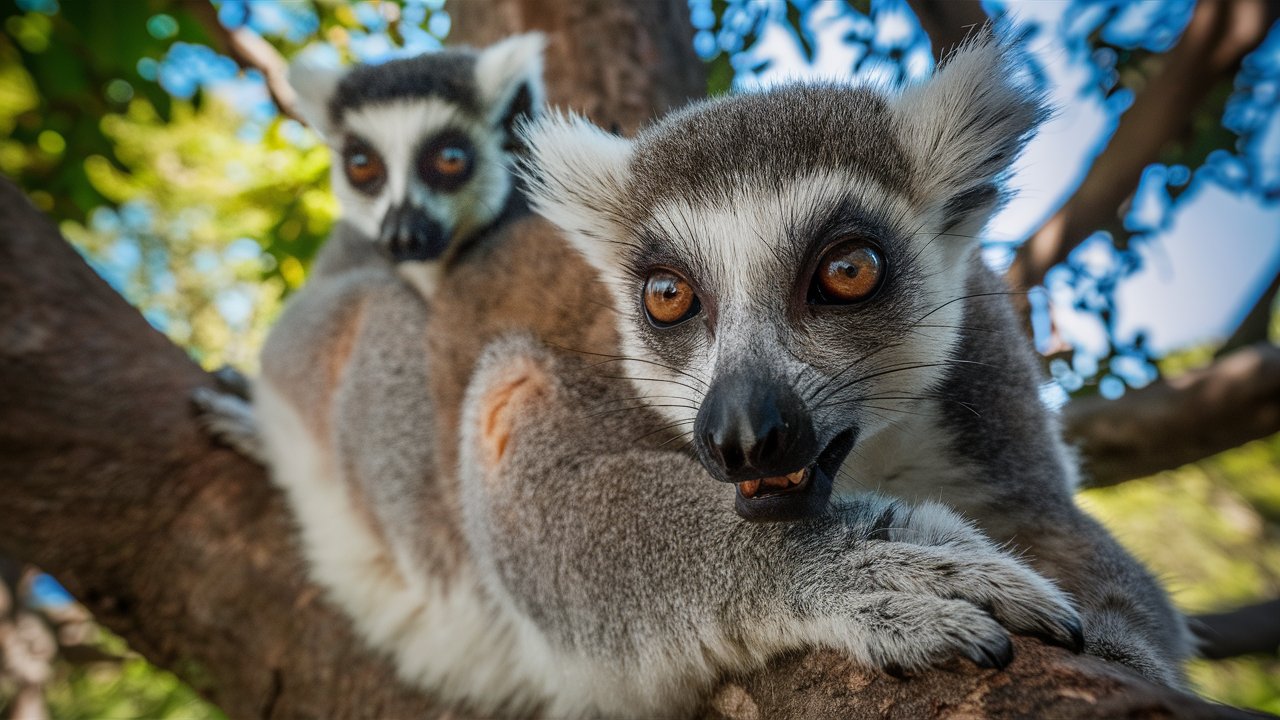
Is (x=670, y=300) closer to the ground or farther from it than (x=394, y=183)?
closer to the ground

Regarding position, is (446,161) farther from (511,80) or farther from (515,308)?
(515,308)

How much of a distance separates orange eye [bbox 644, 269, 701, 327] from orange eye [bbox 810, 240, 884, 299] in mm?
324

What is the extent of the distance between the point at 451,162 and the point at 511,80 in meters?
0.49

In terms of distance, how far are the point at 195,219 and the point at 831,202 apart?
32.1 feet

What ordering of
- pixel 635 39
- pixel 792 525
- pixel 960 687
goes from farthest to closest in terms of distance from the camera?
pixel 635 39 → pixel 792 525 → pixel 960 687

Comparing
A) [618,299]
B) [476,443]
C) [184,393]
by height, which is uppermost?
[618,299]

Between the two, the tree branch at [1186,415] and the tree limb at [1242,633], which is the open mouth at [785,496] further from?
the tree limb at [1242,633]

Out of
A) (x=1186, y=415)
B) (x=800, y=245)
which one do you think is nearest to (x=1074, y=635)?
(x=800, y=245)

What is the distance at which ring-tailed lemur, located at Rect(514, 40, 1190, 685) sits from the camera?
1912mm

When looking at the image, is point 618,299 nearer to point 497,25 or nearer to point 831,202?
point 831,202

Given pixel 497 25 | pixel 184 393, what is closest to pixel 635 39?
pixel 497 25

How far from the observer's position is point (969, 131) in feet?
7.08

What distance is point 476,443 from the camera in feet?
8.45

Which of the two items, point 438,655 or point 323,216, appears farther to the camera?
point 323,216
